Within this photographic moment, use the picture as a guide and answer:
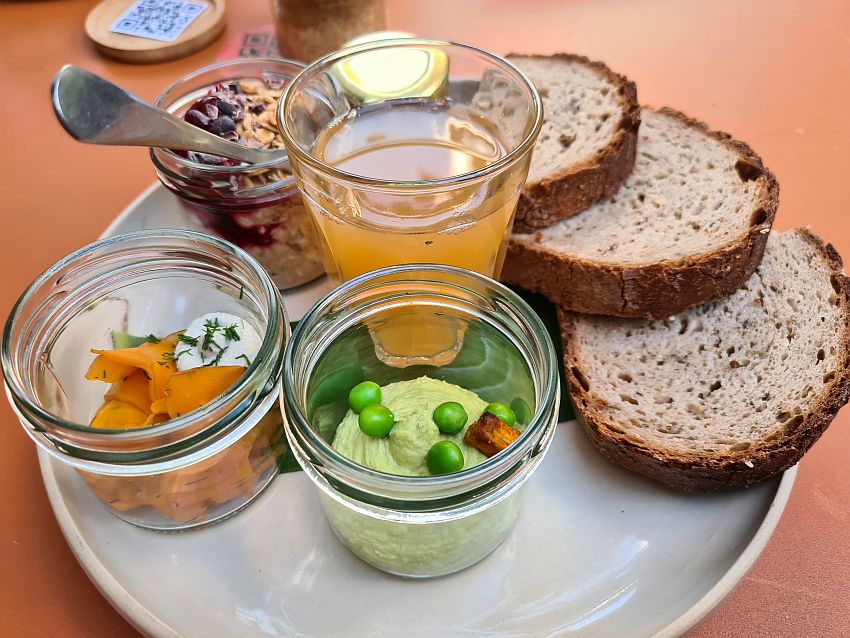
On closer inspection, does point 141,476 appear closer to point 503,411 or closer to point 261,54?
point 503,411

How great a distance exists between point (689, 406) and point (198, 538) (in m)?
1.11

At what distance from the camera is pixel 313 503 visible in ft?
5.23

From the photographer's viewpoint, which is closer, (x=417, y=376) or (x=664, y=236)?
(x=417, y=376)

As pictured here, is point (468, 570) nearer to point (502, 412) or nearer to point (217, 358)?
point (502, 412)

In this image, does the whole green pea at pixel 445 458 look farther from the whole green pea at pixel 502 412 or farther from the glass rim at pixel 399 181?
the glass rim at pixel 399 181

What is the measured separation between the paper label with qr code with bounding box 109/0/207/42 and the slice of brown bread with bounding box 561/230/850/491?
2309 millimetres

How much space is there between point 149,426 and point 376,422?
15.4 inches

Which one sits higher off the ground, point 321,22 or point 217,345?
point 321,22

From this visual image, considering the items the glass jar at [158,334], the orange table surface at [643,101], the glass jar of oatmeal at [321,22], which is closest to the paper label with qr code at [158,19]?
the orange table surface at [643,101]

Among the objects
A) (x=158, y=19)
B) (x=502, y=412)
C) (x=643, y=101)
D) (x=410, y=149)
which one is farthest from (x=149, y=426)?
(x=158, y=19)

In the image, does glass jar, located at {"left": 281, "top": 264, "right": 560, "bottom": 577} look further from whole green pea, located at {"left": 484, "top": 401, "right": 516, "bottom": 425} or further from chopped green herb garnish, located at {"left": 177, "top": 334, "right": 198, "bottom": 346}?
chopped green herb garnish, located at {"left": 177, "top": 334, "right": 198, "bottom": 346}

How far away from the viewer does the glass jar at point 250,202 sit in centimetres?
180

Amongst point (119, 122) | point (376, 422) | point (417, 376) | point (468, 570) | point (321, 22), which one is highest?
point (119, 122)

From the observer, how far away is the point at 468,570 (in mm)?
1464
